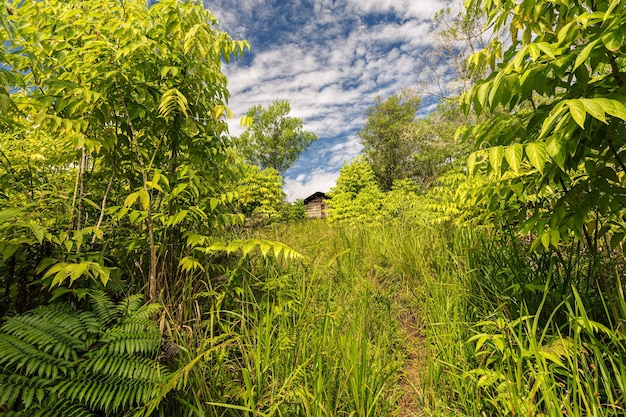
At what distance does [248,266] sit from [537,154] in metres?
2.25

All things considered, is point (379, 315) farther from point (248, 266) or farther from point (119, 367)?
point (119, 367)

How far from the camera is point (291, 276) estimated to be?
2617mm

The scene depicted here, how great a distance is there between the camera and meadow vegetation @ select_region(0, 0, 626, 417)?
1209 mm

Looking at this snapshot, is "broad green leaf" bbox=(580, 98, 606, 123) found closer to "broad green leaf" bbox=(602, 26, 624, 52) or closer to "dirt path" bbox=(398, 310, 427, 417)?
"broad green leaf" bbox=(602, 26, 624, 52)

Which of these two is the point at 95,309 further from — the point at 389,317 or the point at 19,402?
the point at 389,317

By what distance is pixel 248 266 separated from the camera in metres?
2.60

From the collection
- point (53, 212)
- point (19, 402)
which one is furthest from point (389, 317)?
point (53, 212)

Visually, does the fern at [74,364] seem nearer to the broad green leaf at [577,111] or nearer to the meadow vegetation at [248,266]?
the meadow vegetation at [248,266]

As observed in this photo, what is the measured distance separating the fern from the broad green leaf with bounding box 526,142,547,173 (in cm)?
182

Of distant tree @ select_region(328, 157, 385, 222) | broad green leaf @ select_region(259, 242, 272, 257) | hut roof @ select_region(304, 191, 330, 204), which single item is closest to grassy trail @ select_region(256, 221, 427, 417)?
broad green leaf @ select_region(259, 242, 272, 257)

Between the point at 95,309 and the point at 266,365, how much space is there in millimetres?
954

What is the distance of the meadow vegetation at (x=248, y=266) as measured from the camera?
3.97 ft

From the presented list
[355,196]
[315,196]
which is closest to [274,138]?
[315,196]

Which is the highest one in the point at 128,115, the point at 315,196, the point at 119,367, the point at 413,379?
the point at 315,196
